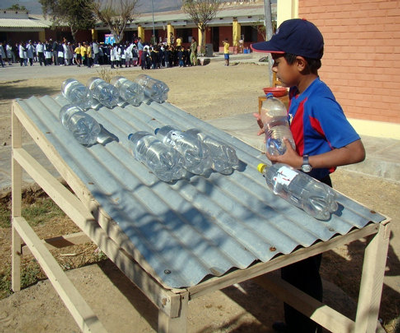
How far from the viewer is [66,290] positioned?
8.05 ft

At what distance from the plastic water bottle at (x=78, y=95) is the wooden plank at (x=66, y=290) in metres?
1.03

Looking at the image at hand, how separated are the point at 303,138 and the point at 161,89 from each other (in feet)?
5.55

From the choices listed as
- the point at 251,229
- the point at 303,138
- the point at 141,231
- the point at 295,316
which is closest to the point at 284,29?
the point at 303,138

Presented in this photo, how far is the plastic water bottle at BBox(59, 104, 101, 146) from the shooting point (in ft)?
9.18

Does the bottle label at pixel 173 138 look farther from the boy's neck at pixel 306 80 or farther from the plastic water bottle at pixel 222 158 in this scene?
the boy's neck at pixel 306 80

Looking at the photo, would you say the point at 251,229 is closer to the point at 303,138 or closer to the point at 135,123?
the point at 303,138

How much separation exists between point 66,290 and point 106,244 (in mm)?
644

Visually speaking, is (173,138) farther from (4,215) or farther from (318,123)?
(4,215)

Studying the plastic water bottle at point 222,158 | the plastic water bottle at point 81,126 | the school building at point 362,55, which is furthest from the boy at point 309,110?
the school building at point 362,55

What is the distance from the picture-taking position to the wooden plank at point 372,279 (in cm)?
212

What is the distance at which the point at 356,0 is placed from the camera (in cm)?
768

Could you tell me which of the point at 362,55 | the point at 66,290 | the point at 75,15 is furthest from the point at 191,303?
the point at 75,15

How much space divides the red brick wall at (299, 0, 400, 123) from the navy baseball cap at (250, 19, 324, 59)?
5.94m

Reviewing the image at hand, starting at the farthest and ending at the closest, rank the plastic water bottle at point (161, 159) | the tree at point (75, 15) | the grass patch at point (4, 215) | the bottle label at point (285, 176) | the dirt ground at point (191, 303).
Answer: the tree at point (75, 15), the grass patch at point (4, 215), the dirt ground at point (191, 303), the plastic water bottle at point (161, 159), the bottle label at point (285, 176)
